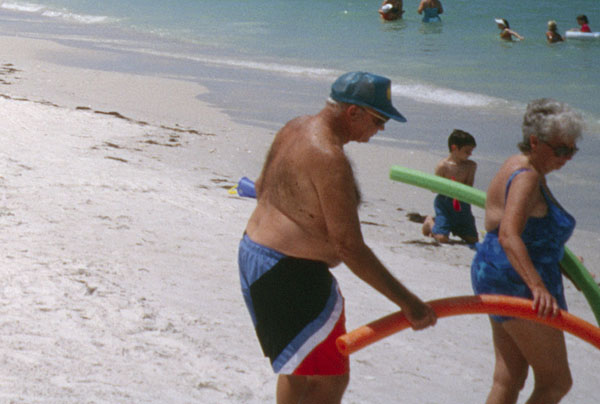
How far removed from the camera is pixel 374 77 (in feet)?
8.52

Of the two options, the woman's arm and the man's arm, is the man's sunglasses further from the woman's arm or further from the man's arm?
the woman's arm

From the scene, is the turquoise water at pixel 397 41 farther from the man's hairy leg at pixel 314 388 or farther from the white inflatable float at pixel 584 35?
the man's hairy leg at pixel 314 388

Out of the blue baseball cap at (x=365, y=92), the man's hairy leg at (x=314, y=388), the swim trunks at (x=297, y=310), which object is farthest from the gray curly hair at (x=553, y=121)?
the man's hairy leg at (x=314, y=388)

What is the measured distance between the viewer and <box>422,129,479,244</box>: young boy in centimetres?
668

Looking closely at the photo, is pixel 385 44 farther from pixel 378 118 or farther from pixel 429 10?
pixel 378 118

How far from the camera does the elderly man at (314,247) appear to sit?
2.54 meters

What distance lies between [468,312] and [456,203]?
158 inches

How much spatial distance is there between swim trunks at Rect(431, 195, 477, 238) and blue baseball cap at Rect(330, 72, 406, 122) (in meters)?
4.14

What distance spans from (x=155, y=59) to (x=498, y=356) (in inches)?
606

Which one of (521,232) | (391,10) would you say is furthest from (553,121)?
(391,10)

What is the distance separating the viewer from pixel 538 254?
297cm

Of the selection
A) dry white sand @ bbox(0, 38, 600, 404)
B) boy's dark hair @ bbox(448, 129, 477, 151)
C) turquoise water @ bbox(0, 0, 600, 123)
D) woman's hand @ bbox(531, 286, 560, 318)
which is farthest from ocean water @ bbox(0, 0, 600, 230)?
woman's hand @ bbox(531, 286, 560, 318)

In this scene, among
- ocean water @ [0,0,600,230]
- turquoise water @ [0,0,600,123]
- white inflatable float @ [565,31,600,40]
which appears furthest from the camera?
white inflatable float @ [565,31,600,40]

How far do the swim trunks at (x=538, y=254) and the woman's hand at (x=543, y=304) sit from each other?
0.16m
